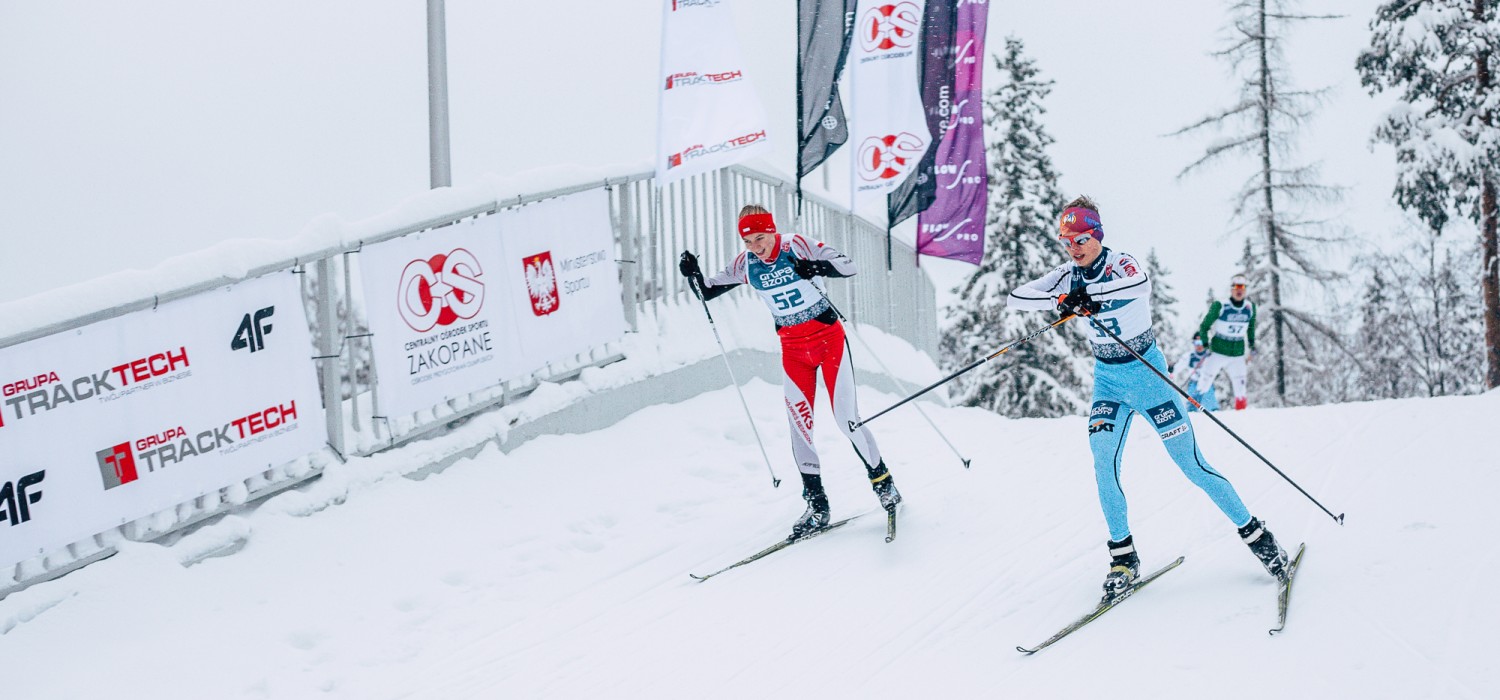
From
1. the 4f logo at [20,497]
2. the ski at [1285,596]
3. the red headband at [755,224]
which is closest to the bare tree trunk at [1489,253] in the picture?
the ski at [1285,596]

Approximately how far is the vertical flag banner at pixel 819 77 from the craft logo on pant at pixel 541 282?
421 centimetres

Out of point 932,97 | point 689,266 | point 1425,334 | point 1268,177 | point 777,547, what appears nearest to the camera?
point 777,547

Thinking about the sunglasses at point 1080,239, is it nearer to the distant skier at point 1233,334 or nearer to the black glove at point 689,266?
the black glove at point 689,266

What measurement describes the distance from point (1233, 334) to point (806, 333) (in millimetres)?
9222

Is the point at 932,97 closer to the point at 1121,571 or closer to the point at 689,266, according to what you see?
the point at 689,266

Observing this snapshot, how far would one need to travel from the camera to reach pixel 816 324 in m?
7.24

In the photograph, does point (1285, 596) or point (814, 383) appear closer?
point (1285, 596)

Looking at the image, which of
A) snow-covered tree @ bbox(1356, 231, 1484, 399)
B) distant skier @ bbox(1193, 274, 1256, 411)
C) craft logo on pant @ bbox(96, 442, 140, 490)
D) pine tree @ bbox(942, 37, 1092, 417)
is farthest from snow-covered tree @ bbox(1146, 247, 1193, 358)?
craft logo on pant @ bbox(96, 442, 140, 490)

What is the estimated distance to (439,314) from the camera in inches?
334

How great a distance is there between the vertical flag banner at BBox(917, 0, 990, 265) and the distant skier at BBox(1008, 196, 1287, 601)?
27.5 ft

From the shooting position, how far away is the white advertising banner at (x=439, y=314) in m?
8.09

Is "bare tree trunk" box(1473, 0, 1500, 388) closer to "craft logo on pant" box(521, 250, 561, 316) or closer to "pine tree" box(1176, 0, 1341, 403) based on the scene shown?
"pine tree" box(1176, 0, 1341, 403)

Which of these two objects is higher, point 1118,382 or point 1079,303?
point 1079,303

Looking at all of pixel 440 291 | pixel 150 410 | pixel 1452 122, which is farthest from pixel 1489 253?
pixel 150 410
